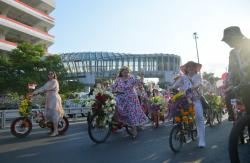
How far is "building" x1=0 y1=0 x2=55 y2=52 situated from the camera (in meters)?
40.8

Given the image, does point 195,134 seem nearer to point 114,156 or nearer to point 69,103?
point 114,156

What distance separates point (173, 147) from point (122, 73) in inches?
118

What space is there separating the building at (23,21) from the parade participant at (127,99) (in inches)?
1279

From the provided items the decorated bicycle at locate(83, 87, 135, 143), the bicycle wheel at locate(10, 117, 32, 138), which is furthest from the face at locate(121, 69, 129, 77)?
the bicycle wheel at locate(10, 117, 32, 138)

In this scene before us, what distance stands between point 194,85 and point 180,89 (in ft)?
1.17

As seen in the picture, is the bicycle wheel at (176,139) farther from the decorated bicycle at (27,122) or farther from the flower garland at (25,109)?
the flower garland at (25,109)

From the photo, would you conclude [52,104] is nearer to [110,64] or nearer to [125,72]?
[125,72]

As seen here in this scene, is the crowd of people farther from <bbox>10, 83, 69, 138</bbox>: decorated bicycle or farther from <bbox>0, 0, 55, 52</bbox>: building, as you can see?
<bbox>0, 0, 55, 52</bbox>: building

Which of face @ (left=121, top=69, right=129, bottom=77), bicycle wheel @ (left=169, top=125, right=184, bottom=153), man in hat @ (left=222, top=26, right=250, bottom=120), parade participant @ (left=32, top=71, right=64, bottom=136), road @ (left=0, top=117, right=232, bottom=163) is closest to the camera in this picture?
man in hat @ (left=222, top=26, right=250, bottom=120)

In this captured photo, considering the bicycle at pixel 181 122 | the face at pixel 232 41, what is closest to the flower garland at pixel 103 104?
the bicycle at pixel 181 122

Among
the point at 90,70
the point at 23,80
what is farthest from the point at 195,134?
the point at 90,70

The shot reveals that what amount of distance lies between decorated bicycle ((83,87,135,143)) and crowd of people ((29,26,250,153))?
0.33 m

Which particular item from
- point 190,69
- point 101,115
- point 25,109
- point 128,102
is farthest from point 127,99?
point 25,109

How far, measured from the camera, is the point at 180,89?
8039 mm
